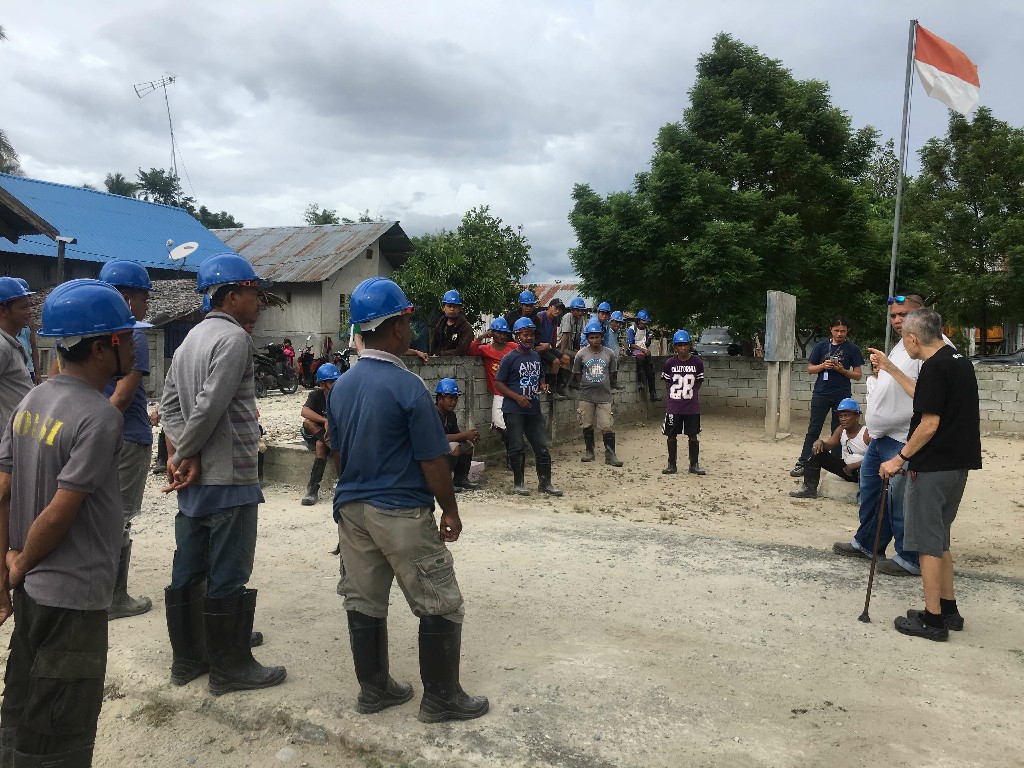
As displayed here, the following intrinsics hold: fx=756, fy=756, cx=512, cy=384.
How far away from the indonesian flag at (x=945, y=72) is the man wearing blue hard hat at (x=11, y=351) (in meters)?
12.6

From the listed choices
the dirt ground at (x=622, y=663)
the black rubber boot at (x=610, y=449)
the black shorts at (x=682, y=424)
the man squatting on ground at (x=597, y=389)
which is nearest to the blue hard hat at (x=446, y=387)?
the dirt ground at (x=622, y=663)

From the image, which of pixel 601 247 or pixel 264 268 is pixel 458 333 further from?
pixel 264 268

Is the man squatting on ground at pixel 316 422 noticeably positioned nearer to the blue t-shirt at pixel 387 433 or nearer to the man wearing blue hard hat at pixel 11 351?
the man wearing blue hard hat at pixel 11 351

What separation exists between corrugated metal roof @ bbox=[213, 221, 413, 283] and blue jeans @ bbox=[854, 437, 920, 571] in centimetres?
2323

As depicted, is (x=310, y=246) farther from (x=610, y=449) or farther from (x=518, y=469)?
(x=518, y=469)

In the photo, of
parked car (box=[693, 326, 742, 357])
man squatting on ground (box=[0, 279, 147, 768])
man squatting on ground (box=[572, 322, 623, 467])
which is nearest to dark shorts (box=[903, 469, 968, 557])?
man squatting on ground (box=[0, 279, 147, 768])

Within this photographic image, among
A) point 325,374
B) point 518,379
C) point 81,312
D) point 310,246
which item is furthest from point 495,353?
point 310,246

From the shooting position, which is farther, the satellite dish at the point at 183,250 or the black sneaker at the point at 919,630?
the satellite dish at the point at 183,250

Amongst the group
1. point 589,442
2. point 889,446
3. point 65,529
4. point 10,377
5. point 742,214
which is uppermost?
point 742,214

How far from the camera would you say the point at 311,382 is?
66.2 feet

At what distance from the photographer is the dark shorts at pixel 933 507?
4.09 meters

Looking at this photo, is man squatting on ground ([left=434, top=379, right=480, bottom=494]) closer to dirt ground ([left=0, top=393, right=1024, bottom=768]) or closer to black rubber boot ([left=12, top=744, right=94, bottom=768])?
dirt ground ([left=0, top=393, right=1024, bottom=768])

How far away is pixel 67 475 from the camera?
2.20m

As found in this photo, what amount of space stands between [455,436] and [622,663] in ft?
13.7
